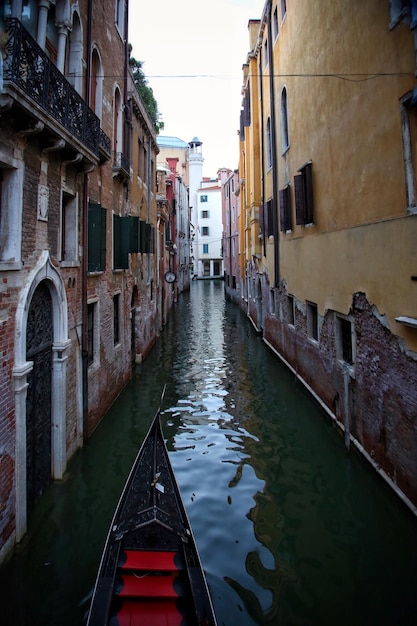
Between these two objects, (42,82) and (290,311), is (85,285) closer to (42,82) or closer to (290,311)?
(42,82)

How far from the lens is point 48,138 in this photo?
500cm

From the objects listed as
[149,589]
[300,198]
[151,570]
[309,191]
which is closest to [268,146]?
[300,198]

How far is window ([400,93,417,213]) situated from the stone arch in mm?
4372

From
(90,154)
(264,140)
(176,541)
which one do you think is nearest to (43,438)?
(176,541)

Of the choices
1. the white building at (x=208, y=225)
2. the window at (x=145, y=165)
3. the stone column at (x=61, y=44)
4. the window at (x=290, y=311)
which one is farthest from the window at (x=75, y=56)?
the white building at (x=208, y=225)

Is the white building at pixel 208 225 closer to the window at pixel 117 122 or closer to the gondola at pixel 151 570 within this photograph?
the window at pixel 117 122

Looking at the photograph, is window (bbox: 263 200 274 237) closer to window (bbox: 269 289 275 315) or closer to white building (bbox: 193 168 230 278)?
window (bbox: 269 289 275 315)

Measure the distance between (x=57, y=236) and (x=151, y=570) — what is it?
4191 millimetres

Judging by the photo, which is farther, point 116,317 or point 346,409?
point 116,317

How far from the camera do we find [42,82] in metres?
4.60

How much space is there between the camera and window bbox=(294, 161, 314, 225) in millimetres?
8664

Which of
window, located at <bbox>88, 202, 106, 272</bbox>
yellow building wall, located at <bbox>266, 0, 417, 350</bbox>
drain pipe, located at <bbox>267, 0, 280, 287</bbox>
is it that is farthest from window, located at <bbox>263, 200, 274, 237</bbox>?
window, located at <bbox>88, 202, 106, 272</bbox>

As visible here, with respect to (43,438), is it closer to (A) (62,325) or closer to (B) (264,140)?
(A) (62,325)

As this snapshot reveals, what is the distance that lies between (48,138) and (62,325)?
2.44 meters
